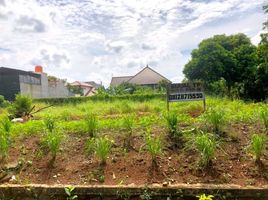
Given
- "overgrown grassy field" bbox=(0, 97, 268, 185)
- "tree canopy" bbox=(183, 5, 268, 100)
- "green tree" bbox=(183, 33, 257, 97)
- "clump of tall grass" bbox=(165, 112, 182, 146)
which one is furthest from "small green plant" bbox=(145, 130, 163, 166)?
"green tree" bbox=(183, 33, 257, 97)

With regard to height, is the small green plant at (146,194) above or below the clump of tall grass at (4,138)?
below

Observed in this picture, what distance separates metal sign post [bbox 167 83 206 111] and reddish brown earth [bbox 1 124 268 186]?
2.11 m

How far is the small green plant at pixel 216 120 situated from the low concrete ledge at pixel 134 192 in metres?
1.42

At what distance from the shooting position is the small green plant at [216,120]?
18.2 ft

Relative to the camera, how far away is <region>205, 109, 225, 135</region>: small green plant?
554cm

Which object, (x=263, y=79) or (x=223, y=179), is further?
(x=263, y=79)

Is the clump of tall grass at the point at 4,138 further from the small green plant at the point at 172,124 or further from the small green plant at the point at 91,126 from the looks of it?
the small green plant at the point at 172,124

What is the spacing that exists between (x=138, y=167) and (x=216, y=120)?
1487 millimetres

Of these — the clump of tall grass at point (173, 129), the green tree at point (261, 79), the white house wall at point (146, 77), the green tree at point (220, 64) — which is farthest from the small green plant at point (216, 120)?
the white house wall at point (146, 77)

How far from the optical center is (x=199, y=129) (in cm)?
568

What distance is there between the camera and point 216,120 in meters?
5.54

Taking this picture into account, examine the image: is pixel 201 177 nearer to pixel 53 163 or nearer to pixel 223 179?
pixel 223 179

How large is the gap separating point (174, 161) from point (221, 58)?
27646 mm

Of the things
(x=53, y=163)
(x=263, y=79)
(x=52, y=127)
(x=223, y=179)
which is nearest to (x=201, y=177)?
(x=223, y=179)
